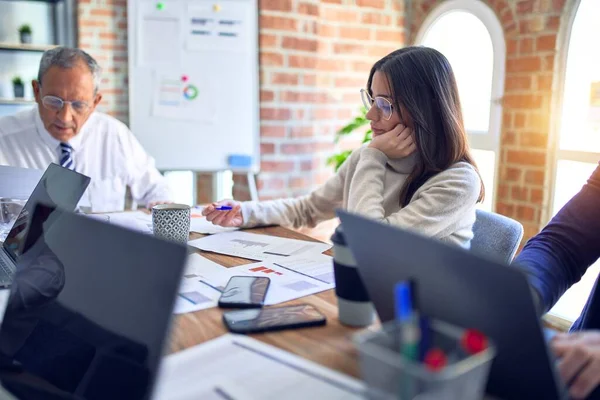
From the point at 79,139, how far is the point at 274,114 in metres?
1.03

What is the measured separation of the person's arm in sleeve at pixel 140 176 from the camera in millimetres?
2131

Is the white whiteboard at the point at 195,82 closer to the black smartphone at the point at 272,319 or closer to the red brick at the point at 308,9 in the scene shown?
the red brick at the point at 308,9

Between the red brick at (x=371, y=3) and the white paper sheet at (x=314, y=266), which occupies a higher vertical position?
the red brick at (x=371, y=3)

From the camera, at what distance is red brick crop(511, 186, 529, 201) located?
8.41 ft

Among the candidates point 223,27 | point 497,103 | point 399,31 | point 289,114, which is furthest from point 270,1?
point 497,103

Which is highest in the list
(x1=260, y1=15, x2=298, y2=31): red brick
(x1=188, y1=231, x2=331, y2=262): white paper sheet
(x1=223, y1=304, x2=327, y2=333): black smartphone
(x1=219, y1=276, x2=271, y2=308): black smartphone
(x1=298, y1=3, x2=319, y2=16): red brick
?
(x1=298, y1=3, x2=319, y2=16): red brick

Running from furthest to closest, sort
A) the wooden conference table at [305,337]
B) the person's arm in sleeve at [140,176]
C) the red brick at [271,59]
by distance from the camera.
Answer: the red brick at [271,59] < the person's arm in sleeve at [140,176] < the wooden conference table at [305,337]

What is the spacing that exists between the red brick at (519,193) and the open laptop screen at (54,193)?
214cm

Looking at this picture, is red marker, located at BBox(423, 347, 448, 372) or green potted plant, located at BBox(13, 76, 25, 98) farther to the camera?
green potted plant, located at BBox(13, 76, 25, 98)

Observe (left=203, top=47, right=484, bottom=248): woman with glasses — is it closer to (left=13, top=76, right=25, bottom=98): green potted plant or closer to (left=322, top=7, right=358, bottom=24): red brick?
(left=322, top=7, right=358, bottom=24): red brick

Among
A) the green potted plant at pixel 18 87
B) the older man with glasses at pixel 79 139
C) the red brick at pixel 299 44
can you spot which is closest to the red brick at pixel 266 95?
the red brick at pixel 299 44

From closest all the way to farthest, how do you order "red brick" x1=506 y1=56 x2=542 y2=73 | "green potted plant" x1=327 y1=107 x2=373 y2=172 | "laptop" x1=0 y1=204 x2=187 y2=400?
"laptop" x1=0 y1=204 x2=187 y2=400
"red brick" x1=506 y1=56 x2=542 y2=73
"green potted plant" x1=327 y1=107 x2=373 y2=172

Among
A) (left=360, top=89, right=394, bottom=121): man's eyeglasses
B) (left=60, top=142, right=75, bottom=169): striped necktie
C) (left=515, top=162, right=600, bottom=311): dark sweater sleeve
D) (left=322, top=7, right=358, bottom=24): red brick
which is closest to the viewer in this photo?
(left=515, top=162, right=600, bottom=311): dark sweater sleeve

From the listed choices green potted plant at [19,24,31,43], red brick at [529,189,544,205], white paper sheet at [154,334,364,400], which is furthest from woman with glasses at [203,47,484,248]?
green potted plant at [19,24,31,43]
